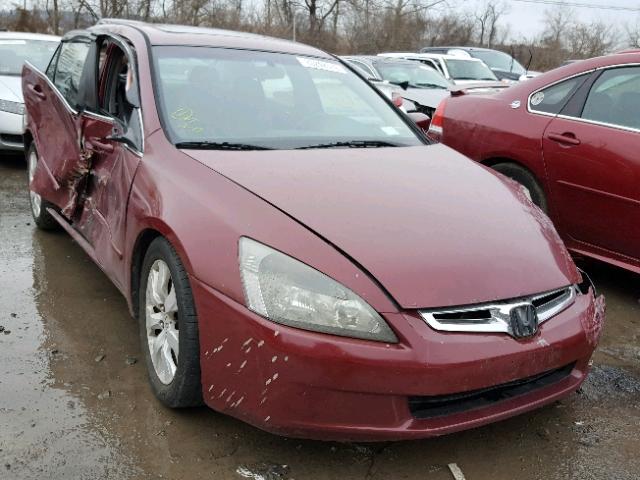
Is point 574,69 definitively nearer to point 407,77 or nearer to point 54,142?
point 54,142

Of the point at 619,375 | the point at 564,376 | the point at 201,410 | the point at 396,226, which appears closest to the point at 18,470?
the point at 201,410

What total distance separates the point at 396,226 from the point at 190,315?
0.81 meters

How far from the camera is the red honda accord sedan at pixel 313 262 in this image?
6.93 feet

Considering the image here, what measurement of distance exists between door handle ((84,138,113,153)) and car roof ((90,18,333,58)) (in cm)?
58

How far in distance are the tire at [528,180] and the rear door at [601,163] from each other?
117mm

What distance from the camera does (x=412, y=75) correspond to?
1102 centimetres

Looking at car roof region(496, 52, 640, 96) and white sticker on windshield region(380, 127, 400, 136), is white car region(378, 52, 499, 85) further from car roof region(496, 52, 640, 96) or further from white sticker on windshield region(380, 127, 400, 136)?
white sticker on windshield region(380, 127, 400, 136)

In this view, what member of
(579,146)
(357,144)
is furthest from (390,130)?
(579,146)

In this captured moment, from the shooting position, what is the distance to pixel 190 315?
240 cm

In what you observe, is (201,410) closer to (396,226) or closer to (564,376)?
(396,226)

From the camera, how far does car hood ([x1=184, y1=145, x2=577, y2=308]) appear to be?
87.9 inches

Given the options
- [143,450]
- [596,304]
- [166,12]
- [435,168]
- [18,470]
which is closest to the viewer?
[18,470]

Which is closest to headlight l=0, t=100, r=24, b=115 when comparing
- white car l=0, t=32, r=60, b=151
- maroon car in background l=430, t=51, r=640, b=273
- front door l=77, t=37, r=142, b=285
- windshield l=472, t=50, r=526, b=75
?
white car l=0, t=32, r=60, b=151

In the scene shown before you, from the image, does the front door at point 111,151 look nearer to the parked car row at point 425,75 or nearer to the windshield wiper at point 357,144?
the windshield wiper at point 357,144
